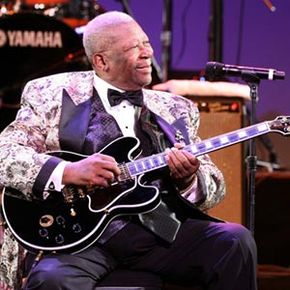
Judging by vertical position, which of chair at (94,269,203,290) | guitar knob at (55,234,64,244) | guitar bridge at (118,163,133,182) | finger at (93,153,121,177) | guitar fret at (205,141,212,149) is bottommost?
chair at (94,269,203,290)

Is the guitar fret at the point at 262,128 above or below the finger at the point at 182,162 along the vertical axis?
above

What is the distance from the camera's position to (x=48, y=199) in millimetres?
2965

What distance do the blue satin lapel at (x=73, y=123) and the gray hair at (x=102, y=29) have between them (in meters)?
0.27

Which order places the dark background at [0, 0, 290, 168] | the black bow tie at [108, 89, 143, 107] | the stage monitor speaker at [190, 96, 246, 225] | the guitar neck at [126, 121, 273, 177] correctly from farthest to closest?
the dark background at [0, 0, 290, 168] → the stage monitor speaker at [190, 96, 246, 225] → the black bow tie at [108, 89, 143, 107] → the guitar neck at [126, 121, 273, 177]

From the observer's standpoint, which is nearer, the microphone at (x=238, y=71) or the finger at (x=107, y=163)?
the finger at (x=107, y=163)

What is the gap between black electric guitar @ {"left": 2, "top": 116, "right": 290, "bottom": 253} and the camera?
114 inches

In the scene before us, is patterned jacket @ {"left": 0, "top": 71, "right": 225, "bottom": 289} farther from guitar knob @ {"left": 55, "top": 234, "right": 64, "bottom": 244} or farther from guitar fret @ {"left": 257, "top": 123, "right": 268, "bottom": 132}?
guitar fret @ {"left": 257, "top": 123, "right": 268, "bottom": 132}

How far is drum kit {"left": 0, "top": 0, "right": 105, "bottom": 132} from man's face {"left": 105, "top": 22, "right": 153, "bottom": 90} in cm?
206

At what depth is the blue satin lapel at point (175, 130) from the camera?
316cm

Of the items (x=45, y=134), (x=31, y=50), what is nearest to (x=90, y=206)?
(x=45, y=134)

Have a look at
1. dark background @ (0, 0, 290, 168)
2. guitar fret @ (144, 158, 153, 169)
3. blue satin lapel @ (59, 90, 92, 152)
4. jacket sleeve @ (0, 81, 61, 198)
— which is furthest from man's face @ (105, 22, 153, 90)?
dark background @ (0, 0, 290, 168)

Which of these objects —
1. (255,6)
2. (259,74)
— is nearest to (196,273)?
(259,74)

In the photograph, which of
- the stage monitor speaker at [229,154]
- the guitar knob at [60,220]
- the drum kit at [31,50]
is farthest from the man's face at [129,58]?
the drum kit at [31,50]

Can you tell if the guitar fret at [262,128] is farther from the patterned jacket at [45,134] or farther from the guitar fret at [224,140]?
the patterned jacket at [45,134]
